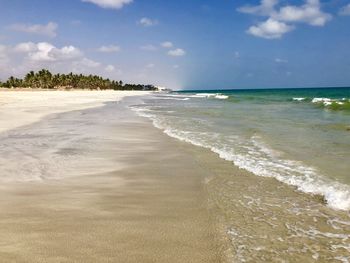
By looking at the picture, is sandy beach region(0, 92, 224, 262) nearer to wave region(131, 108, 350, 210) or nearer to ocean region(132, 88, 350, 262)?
ocean region(132, 88, 350, 262)

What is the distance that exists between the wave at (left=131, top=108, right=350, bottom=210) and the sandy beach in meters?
1.33

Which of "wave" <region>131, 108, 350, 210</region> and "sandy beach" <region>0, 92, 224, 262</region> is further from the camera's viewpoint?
"wave" <region>131, 108, 350, 210</region>

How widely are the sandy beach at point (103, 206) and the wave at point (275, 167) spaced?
1330mm

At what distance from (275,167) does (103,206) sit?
16.4ft

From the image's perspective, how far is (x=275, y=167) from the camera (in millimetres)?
9336

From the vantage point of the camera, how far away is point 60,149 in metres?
11.5

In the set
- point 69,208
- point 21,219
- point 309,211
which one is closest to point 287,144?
point 309,211

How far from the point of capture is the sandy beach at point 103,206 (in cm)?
441

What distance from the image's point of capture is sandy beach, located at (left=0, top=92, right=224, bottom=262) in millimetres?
4410

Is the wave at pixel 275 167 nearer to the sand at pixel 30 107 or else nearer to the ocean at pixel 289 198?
the ocean at pixel 289 198

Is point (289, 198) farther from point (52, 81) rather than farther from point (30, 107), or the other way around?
point (52, 81)

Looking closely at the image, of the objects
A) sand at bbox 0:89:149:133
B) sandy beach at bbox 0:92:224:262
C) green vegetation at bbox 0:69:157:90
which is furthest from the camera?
green vegetation at bbox 0:69:157:90

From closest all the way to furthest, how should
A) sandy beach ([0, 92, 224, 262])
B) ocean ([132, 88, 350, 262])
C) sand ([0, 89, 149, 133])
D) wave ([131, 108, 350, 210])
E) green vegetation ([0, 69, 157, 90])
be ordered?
sandy beach ([0, 92, 224, 262]) → ocean ([132, 88, 350, 262]) → wave ([131, 108, 350, 210]) → sand ([0, 89, 149, 133]) → green vegetation ([0, 69, 157, 90])

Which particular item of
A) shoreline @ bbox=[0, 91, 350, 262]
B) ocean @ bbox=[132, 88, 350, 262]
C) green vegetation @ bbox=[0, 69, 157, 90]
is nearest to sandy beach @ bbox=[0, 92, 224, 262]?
shoreline @ bbox=[0, 91, 350, 262]
